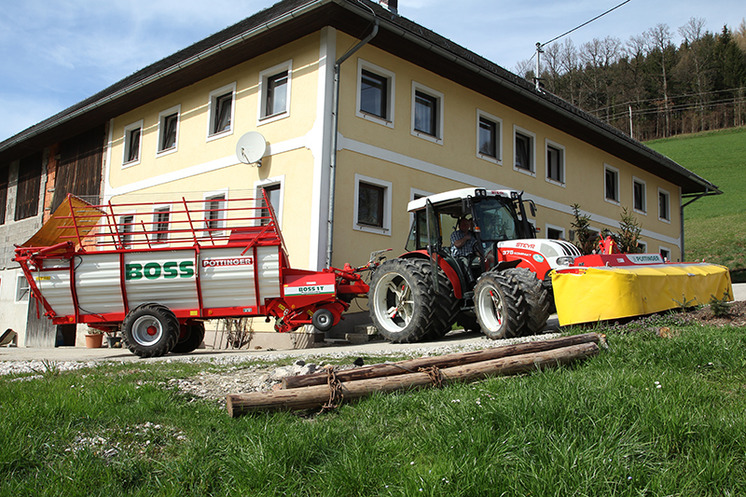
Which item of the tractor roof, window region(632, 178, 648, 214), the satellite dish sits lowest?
the tractor roof

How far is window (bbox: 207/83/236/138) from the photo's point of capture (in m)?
15.5

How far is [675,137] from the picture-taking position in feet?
185

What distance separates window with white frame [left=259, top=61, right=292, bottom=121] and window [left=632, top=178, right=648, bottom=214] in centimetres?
1636

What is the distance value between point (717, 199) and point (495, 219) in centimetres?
4150

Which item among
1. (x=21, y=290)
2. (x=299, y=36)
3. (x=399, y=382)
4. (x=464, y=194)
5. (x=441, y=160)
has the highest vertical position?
(x=299, y=36)

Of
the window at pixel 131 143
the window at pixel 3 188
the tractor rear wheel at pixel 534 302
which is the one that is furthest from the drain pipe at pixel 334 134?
the window at pixel 3 188

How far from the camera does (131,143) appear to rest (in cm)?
1880

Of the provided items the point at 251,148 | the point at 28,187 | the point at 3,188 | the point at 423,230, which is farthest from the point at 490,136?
the point at 3,188

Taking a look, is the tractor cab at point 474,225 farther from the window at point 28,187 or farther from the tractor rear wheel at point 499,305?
the window at point 28,187

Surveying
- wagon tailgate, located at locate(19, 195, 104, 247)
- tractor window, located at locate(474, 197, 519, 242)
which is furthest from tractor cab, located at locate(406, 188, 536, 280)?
wagon tailgate, located at locate(19, 195, 104, 247)

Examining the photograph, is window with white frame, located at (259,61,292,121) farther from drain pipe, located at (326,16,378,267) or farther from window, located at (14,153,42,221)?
window, located at (14,153,42,221)

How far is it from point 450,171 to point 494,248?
22.2 ft

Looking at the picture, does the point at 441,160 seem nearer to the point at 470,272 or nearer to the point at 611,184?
the point at 470,272

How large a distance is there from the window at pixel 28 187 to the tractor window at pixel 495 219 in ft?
60.6
